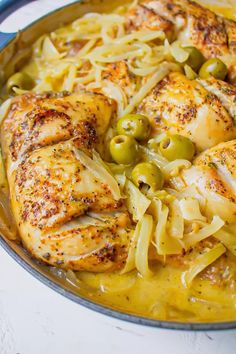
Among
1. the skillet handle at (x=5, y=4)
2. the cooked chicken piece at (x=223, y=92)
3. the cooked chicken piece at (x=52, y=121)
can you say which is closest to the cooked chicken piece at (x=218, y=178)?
the cooked chicken piece at (x=223, y=92)

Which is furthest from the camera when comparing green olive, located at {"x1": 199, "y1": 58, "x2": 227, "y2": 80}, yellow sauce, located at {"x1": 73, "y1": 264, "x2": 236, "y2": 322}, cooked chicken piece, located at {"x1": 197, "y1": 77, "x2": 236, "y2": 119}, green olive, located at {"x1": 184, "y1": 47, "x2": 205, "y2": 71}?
green olive, located at {"x1": 184, "y1": 47, "x2": 205, "y2": 71}

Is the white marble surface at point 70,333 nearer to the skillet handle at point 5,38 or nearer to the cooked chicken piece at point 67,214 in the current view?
the cooked chicken piece at point 67,214

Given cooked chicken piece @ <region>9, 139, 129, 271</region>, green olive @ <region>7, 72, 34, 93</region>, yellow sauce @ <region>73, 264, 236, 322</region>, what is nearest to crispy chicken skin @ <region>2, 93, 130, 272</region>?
cooked chicken piece @ <region>9, 139, 129, 271</region>

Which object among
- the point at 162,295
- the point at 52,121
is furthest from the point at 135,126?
the point at 162,295

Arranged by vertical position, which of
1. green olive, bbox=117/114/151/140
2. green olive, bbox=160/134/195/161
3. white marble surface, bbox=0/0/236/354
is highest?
green olive, bbox=117/114/151/140

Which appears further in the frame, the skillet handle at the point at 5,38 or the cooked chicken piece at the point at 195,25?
the skillet handle at the point at 5,38

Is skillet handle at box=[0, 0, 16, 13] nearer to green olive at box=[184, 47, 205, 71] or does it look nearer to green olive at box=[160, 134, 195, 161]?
green olive at box=[184, 47, 205, 71]

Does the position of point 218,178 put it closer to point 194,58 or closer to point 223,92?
point 223,92
